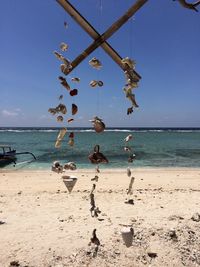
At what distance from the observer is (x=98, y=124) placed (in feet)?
8.45

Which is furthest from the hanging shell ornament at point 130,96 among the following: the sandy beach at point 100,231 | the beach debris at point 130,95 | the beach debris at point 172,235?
the beach debris at point 172,235

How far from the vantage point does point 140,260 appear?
6.98m

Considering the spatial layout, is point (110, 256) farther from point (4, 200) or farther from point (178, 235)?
point (4, 200)

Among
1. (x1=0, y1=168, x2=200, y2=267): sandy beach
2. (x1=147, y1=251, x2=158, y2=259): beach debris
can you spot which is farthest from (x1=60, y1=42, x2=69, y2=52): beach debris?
(x1=147, y1=251, x2=158, y2=259): beach debris

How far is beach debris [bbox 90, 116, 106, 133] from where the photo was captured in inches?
101

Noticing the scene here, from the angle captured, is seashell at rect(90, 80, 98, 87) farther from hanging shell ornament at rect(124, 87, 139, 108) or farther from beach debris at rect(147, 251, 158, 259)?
beach debris at rect(147, 251, 158, 259)

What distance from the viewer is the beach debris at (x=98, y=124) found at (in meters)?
2.57

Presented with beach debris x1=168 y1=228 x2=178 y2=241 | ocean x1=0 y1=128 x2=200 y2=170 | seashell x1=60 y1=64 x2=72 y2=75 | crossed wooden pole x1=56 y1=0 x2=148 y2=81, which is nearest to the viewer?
crossed wooden pole x1=56 y1=0 x2=148 y2=81

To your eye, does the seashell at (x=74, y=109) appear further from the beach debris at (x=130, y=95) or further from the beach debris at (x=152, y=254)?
the beach debris at (x=152, y=254)

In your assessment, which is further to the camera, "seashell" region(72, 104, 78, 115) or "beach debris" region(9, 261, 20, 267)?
"beach debris" region(9, 261, 20, 267)

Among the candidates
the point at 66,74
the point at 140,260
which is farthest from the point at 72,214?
the point at 66,74

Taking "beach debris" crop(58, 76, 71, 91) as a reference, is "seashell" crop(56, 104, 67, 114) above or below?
below

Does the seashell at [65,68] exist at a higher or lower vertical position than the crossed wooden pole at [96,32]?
lower

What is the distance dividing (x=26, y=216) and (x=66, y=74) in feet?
27.9
